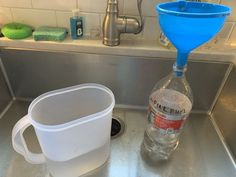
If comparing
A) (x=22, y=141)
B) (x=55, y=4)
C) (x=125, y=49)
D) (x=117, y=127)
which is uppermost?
(x=55, y=4)

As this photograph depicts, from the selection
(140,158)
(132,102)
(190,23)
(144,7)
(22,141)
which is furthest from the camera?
(132,102)

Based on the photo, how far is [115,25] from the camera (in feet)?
2.24

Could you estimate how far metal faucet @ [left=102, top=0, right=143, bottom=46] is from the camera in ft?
2.18

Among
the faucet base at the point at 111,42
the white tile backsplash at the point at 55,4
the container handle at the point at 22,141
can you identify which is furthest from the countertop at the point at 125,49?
the container handle at the point at 22,141

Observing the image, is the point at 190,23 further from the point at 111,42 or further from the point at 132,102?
the point at 132,102

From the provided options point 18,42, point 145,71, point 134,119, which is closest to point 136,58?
point 145,71

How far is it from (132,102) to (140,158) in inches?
10.2

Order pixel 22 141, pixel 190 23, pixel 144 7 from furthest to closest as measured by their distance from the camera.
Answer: pixel 144 7 → pixel 22 141 → pixel 190 23

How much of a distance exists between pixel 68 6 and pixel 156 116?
1.61ft

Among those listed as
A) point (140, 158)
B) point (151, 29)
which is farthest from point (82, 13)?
point (140, 158)

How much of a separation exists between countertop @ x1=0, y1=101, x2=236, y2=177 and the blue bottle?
1.16 ft

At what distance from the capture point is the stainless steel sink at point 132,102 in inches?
23.7

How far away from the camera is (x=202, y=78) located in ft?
2.48

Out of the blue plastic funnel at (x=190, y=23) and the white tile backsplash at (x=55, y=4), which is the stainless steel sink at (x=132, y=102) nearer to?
the white tile backsplash at (x=55, y=4)
